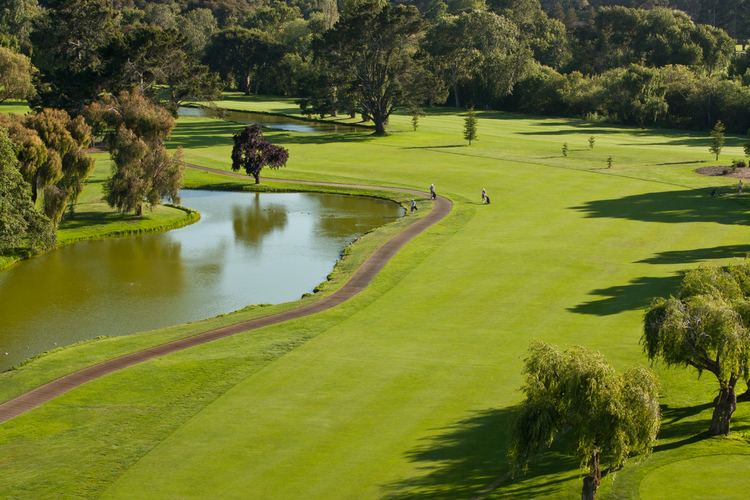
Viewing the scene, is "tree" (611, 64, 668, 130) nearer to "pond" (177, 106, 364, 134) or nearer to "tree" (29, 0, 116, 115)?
"pond" (177, 106, 364, 134)

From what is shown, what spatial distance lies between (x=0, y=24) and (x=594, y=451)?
185m

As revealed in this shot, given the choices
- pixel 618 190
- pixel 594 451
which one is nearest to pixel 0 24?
pixel 618 190

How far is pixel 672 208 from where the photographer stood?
6438cm

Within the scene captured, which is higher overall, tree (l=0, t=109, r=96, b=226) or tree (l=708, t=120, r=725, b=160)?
tree (l=708, t=120, r=725, b=160)

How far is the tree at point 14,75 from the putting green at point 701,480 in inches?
4892

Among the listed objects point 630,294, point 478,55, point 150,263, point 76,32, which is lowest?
point 150,263

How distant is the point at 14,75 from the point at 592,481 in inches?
5080

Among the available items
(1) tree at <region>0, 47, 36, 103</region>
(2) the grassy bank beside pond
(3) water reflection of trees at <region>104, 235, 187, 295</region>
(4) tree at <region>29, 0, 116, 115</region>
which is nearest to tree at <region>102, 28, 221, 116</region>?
A: (4) tree at <region>29, 0, 116, 115</region>

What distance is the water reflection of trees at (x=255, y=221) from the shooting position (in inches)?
2412

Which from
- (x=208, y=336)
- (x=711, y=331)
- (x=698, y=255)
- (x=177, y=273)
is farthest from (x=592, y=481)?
→ (x=177, y=273)

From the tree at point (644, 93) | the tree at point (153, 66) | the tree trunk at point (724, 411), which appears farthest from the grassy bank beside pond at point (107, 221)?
the tree at point (644, 93)

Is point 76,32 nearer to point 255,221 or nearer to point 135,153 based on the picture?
point 135,153

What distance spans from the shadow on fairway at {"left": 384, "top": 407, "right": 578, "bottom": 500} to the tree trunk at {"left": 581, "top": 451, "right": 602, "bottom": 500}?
1.96m

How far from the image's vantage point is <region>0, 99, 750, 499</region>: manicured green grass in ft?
74.8
